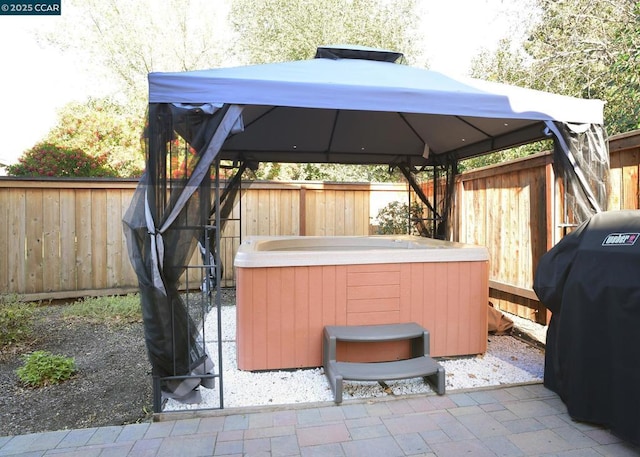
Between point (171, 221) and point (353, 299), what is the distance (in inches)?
53.7

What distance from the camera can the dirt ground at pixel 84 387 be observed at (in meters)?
2.08

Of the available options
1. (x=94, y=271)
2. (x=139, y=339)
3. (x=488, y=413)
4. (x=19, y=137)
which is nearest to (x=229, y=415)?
(x=488, y=413)

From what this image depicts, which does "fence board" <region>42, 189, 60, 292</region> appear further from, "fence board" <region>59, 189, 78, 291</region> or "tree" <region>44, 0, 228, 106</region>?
"tree" <region>44, 0, 228, 106</region>

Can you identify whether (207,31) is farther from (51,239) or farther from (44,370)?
(44,370)

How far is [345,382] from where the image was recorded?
2.45 m

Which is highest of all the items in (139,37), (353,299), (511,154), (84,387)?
(139,37)

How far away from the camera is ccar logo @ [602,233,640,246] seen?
179cm

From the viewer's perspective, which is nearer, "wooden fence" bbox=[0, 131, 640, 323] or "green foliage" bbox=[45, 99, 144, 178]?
"wooden fence" bbox=[0, 131, 640, 323]

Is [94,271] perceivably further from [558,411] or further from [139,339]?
[558,411]

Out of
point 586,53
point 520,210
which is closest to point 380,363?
point 520,210

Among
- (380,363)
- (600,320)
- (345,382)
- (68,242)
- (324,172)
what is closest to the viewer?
(600,320)

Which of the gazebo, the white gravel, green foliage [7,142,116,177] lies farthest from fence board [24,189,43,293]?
the white gravel

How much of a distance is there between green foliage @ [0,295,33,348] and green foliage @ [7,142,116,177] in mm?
3047

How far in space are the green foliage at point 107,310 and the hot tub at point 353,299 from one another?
78.4 inches
